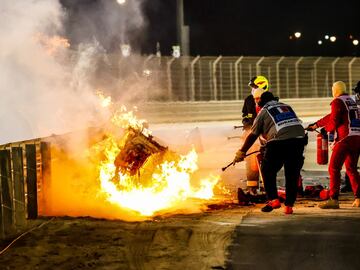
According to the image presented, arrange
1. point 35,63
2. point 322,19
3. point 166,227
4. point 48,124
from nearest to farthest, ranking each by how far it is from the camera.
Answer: point 166,227, point 48,124, point 35,63, point 322,19

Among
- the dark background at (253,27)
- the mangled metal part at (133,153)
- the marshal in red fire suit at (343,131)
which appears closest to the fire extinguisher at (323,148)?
the marshal in red fire suit at (343,131)

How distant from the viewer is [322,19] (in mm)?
65812

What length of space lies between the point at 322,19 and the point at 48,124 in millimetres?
59246

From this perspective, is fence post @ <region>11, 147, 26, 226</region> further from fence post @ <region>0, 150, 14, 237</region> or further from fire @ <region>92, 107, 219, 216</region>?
fire @ <region>92, 107, 219, 216</region>

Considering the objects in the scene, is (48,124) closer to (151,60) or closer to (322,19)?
(151,60)

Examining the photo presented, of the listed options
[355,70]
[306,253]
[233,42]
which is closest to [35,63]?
[306,253]

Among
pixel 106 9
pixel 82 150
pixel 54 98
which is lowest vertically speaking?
pixel 82 150

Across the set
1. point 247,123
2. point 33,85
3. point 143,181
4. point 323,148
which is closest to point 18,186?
point 143,181

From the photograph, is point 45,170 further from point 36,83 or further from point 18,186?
point 36,83

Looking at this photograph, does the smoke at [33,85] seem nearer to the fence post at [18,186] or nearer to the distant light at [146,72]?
the fence post at [18,186]

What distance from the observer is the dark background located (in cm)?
4344

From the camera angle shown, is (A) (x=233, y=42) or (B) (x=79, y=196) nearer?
(B) (x=79, y=196)

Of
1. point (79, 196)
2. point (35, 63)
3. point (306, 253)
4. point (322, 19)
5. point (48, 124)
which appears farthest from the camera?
point (322, 19)

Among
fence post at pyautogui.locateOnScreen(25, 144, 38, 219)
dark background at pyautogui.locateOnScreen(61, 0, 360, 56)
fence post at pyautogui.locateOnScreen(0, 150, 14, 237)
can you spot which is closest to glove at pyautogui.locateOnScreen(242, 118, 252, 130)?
fence post at pyautogui.locateOnScreen(25, 144, 38, 219)
